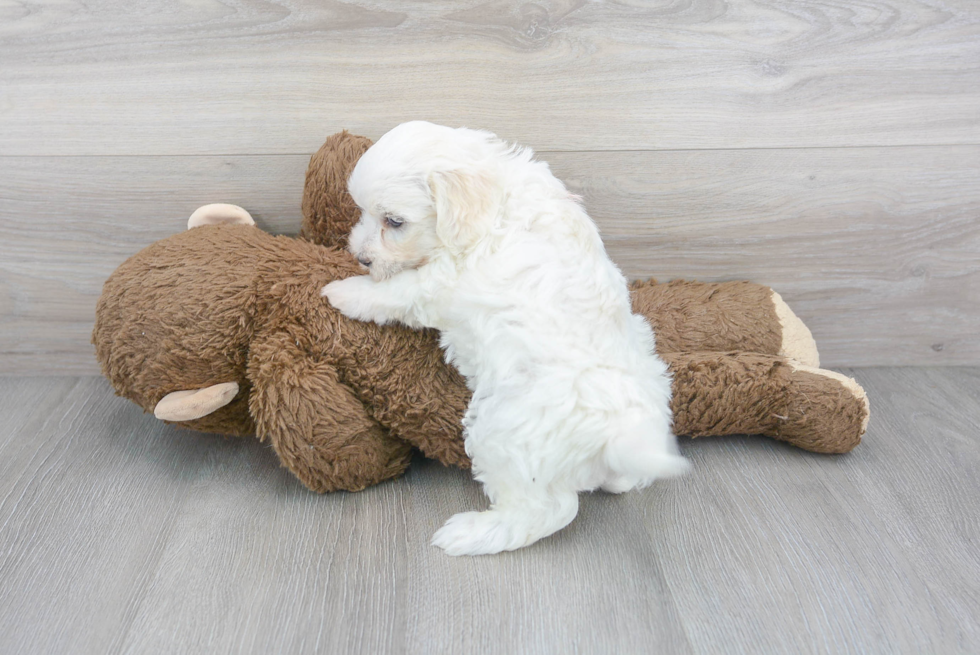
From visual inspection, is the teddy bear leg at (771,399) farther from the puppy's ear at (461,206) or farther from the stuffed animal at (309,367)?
the puppy's ear at (461,206)

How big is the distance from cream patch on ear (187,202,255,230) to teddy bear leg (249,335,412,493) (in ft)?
1.11

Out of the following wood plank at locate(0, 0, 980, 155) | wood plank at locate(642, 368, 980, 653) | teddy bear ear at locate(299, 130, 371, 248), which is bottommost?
wood plank at locate(642, 368, 980, 653)

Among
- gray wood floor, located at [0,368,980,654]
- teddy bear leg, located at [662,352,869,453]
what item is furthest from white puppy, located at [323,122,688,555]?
teddy bear leg, located at [662,352,869,453]

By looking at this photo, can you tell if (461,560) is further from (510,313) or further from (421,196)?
(421,196)

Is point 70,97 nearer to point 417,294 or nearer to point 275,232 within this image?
point 275,232

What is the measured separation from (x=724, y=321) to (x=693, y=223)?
9.2 inches

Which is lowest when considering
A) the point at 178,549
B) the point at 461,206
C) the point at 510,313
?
the point at 178,549

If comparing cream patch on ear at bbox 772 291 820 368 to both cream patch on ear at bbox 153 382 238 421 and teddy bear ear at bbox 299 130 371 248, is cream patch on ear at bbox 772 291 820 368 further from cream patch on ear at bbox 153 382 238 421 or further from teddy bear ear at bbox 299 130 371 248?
cream patch on ear at bbox 153 382 238 421

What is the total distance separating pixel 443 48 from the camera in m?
1.39

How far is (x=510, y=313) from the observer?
108 cm

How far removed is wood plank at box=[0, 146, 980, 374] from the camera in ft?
4.83

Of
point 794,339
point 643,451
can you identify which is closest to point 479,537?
point 643,451

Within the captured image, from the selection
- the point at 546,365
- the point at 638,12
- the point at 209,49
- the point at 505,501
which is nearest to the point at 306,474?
the point at 505,501

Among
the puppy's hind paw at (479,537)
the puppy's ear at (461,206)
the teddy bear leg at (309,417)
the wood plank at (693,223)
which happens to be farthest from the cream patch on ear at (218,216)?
the puppy's hind paw at (479,537)
